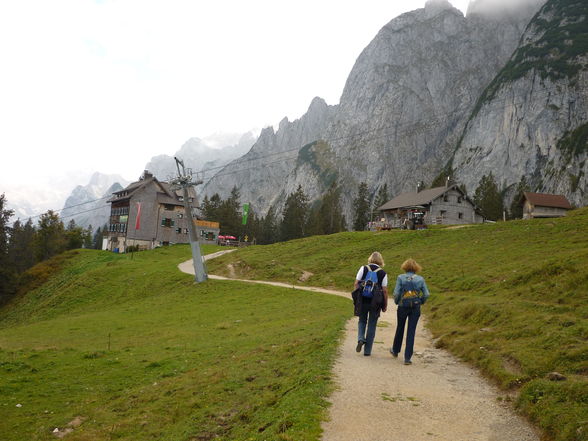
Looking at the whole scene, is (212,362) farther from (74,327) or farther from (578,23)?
(578,23)

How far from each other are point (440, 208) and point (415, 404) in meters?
82.6

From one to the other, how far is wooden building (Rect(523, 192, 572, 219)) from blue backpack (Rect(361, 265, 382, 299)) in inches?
3558

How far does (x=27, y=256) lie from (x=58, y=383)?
381ft

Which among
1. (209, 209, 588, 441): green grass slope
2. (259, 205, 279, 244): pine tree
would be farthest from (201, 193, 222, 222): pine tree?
(209, 209, 588, 441): green grass slope

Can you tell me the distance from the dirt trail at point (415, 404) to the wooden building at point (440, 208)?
74.3 meters

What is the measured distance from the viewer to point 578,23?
199625 mm

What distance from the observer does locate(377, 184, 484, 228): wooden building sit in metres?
84.9

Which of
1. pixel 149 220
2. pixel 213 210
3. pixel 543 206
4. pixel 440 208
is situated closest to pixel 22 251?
pixel 149 220

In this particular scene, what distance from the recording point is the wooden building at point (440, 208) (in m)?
84.9

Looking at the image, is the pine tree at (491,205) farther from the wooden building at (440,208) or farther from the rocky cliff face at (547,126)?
the rocky cliff face at (547,126)

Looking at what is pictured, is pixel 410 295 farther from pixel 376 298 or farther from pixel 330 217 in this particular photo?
pixel 330 217

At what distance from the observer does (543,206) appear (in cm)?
9025

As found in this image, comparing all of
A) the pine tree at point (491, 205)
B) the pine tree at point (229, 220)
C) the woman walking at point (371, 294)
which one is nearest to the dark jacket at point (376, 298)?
the woman walking at point (371, 294)

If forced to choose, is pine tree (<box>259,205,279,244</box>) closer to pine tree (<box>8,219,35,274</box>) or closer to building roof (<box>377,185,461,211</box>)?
building roof (<box>377,185,461,211</box>)
